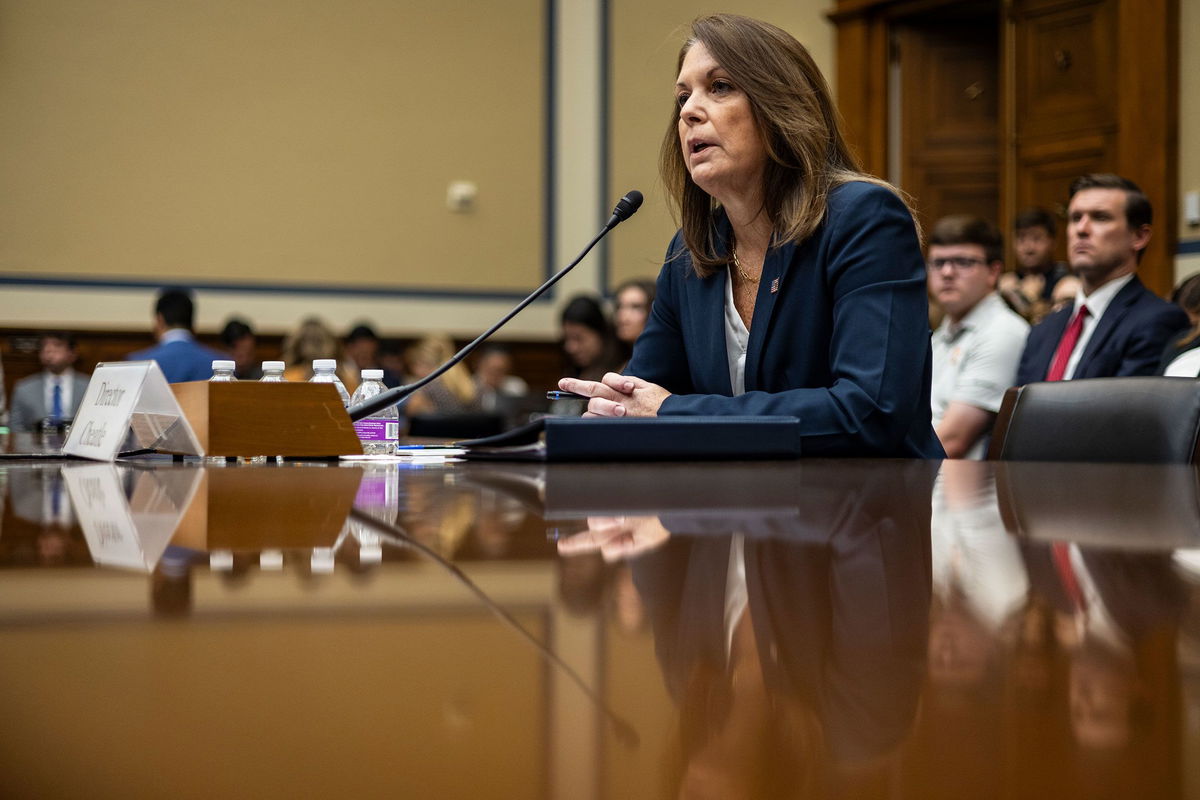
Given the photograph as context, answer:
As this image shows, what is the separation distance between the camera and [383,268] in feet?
21.9

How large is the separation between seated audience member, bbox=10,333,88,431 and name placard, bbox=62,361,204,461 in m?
4.39

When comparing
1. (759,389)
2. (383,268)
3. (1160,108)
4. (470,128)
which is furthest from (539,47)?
(759,389)

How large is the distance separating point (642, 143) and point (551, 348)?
1.28 m

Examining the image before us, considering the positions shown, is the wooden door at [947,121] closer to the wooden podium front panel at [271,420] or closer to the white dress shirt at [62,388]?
the white dress shirt at [62,388]

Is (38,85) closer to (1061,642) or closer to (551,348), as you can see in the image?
(551,348)

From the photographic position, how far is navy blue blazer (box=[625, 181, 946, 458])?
1.33 meters

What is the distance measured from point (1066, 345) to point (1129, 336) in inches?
7.2

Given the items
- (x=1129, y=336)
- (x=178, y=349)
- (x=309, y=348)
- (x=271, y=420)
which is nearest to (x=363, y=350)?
(x=309, y=348)

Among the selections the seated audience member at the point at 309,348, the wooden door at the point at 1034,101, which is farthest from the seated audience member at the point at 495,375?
the wooden door at the point at 1034,101

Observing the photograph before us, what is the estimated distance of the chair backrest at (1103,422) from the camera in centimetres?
145

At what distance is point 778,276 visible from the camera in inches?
60.1

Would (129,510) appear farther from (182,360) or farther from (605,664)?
(182,360)

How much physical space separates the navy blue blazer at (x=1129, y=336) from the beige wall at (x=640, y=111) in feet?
11.0

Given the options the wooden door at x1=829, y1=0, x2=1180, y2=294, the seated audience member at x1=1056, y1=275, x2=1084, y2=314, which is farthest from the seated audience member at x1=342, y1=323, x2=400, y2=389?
the seated audience member at x1=1056, y1=275, x2=1084, y2=314
